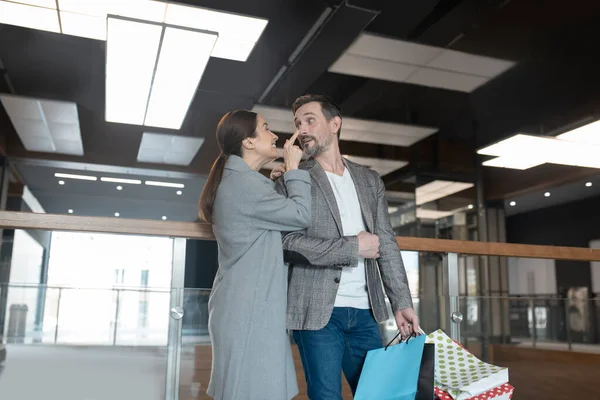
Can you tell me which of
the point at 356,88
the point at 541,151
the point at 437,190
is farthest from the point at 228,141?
the point at 437,190

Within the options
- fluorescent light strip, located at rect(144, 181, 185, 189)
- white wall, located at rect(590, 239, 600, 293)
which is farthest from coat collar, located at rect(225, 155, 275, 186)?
white wall, located at rect(590, 239, 600, 293)

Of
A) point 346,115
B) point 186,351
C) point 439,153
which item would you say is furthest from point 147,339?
point 439,153

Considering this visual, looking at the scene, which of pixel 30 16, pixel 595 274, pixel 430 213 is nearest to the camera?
pixel 30 16

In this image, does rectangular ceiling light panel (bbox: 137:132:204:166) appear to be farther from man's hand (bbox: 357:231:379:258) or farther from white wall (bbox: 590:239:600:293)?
white wall (bbox: 590:239:600:293)

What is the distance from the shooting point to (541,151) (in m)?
7.89

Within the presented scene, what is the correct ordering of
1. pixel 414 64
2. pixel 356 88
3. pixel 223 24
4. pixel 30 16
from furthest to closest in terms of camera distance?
1. pixel 356 88
2. pixel 414 64
3. pixel 30 16
4. pixel 223 24

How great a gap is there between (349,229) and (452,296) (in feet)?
2.67

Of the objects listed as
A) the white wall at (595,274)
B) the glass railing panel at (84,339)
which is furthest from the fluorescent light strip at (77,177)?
the white wall at (595,274)

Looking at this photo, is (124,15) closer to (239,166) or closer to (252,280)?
(239,166)

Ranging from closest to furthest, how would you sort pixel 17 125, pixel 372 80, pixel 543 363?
pixel 543 363
pixel 372 80
pixel 17 125

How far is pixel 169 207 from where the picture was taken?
8250 mm

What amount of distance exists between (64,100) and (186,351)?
604cm

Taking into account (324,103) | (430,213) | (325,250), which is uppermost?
(430,213)

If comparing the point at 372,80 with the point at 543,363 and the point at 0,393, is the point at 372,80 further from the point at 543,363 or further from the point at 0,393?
the point at 0,393
